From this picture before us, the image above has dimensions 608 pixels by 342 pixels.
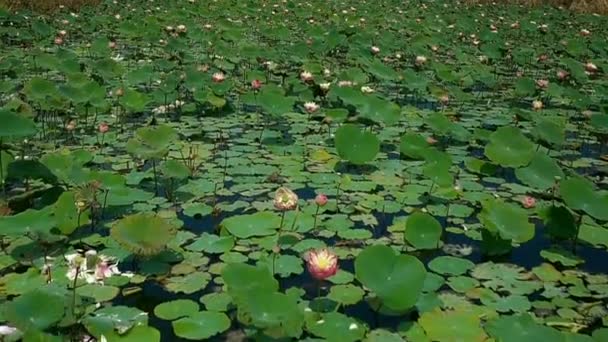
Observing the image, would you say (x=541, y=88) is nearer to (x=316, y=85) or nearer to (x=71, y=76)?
(x=316, y=85)

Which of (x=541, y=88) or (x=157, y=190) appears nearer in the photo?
(x=157, y=190)

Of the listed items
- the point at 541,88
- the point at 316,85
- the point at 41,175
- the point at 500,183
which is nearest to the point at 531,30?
the point at 541,88

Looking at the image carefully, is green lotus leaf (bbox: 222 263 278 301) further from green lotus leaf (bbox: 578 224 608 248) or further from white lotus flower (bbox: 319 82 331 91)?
white lotus flower (bbox: 319 82 331 91)

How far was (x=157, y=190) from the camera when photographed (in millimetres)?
3062

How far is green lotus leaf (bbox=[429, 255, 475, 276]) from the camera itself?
2.39m

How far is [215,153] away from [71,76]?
1170 millimetres

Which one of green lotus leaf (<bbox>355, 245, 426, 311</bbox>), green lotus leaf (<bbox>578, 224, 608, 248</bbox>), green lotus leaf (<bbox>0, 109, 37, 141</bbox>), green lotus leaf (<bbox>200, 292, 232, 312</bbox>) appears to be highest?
green lotus leaf (<bbox>0, 109, 37, 141</bbox>)

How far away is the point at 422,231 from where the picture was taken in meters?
2.52

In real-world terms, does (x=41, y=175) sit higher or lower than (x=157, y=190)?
higher

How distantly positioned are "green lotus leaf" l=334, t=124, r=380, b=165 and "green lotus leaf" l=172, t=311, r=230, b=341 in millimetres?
1452

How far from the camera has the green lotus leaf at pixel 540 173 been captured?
9.71ft

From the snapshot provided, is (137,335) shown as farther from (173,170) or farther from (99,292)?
(173,170)

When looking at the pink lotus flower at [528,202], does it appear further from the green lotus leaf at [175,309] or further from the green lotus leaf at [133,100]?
the green lotus leaf at [133,100]

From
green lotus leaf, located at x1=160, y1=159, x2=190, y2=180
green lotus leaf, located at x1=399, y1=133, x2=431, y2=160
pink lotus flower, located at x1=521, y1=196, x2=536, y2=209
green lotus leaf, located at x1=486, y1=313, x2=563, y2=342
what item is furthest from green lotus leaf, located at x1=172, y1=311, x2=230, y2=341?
green lotus leaf, located at x1=399, y1=133, x2=431, y2=160
